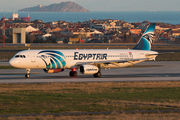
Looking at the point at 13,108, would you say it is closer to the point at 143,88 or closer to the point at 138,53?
the point at 143,88

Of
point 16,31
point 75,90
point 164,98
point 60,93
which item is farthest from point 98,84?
point 16,31

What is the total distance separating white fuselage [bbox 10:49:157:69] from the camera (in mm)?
41750

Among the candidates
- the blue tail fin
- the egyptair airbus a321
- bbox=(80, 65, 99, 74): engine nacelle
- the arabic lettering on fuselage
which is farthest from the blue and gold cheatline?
the blue tail fin

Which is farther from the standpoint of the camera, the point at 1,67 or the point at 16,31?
the point at 16,31

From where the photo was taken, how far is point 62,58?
4294 centimetres

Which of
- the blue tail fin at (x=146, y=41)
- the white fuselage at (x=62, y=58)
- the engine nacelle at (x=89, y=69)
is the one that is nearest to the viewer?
the engine nacelle at (x=89, y=69)

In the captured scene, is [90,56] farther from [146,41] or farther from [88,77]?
[146,41]

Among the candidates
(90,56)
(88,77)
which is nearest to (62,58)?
(90,56)

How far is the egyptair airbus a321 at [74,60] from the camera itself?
137 ft

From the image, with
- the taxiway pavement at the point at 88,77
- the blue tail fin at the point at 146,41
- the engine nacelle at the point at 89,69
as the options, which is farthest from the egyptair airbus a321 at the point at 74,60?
the blue tail fin at the point at 146,41

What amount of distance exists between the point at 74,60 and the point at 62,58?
72.3 inches

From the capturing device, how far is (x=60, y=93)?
29.4 meters

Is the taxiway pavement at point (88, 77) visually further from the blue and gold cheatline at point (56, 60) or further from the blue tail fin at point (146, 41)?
the blue tail fin at point (146, 41)

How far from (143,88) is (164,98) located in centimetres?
611
